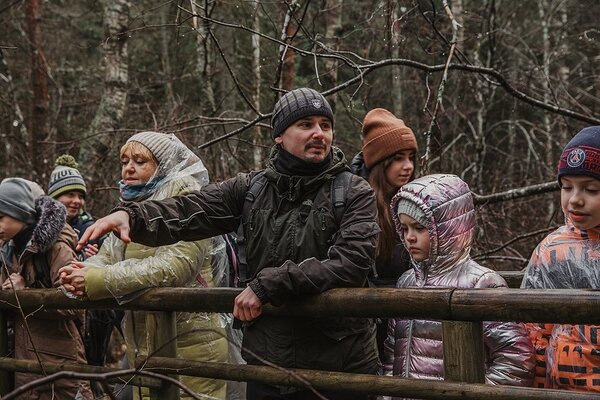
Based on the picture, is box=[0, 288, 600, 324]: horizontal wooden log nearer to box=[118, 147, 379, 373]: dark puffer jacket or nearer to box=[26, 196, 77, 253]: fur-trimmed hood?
box=[118, 147, 379, 373]: dark puffer jacket

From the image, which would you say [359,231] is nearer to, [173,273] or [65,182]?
[173,273]

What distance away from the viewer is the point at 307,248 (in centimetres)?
355

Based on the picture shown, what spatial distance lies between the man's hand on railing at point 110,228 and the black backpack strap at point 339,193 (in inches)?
34.3

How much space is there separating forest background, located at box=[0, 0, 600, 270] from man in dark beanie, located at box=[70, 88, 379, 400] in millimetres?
2033

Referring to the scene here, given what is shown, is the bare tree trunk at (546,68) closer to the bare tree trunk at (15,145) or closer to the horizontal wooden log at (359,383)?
the bare tree trunk at (15,145)

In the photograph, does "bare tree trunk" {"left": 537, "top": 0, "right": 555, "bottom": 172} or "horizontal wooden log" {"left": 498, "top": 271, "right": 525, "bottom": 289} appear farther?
"bare tree trunk" {"left": 537, "top": 0, "right": 555, "bottom": 172}

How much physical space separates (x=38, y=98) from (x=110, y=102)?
2967 mm

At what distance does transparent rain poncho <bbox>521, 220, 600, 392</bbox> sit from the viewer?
324 centimetres

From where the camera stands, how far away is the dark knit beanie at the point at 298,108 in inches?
151

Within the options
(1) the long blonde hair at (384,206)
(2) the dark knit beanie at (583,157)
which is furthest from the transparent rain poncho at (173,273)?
(2) the dark knit beanie at (583,157)

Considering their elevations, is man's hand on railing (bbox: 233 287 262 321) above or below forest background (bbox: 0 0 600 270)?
below

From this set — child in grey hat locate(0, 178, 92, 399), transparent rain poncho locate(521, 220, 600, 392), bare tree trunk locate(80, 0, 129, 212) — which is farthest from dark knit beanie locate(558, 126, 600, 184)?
bare tree trunk locate(80, 0, 129, 212)

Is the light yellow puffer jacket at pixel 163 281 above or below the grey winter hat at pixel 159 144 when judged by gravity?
below

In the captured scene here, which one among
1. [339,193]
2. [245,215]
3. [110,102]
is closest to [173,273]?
[245,215]
